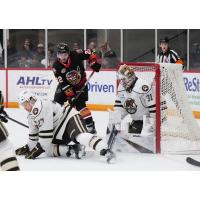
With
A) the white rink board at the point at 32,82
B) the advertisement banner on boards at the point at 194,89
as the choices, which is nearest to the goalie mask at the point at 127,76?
the advertisement banner on boards at the point at 194,89

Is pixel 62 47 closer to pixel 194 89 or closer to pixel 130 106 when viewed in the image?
pixel 130 106

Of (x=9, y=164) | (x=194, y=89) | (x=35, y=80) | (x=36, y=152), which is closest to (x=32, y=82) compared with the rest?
(x=35, y=80)

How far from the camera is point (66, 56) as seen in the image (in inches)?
166

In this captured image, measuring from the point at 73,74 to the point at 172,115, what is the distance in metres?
0.93

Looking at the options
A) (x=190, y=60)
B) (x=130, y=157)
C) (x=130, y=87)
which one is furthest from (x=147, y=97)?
(x=190, y=60)

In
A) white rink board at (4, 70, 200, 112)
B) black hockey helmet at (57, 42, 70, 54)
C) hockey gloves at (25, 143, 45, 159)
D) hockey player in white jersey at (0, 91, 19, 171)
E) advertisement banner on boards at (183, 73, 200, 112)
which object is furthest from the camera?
white rink board at (4, 70, 200, 112)

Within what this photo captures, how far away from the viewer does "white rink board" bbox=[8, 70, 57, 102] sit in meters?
6.99

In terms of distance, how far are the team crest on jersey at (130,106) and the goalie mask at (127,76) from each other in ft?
0.29

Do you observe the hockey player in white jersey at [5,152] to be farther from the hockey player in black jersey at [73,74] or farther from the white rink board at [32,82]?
the white rink board at [32,82]

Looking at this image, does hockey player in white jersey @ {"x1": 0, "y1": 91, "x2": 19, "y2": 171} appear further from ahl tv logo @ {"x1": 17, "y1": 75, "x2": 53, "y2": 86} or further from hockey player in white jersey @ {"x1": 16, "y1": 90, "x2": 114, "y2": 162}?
ahl tv logo @ {"x1": 17, "y1": 75, "x2": 53, "y2": 86}

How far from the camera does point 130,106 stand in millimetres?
3982

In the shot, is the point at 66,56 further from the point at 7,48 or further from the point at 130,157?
the point at 7,48

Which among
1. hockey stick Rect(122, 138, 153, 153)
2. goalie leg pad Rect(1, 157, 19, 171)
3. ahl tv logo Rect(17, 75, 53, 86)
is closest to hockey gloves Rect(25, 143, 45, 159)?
hockey stick Rect(122, 138, 153, 153)

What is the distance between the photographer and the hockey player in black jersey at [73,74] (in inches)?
169
